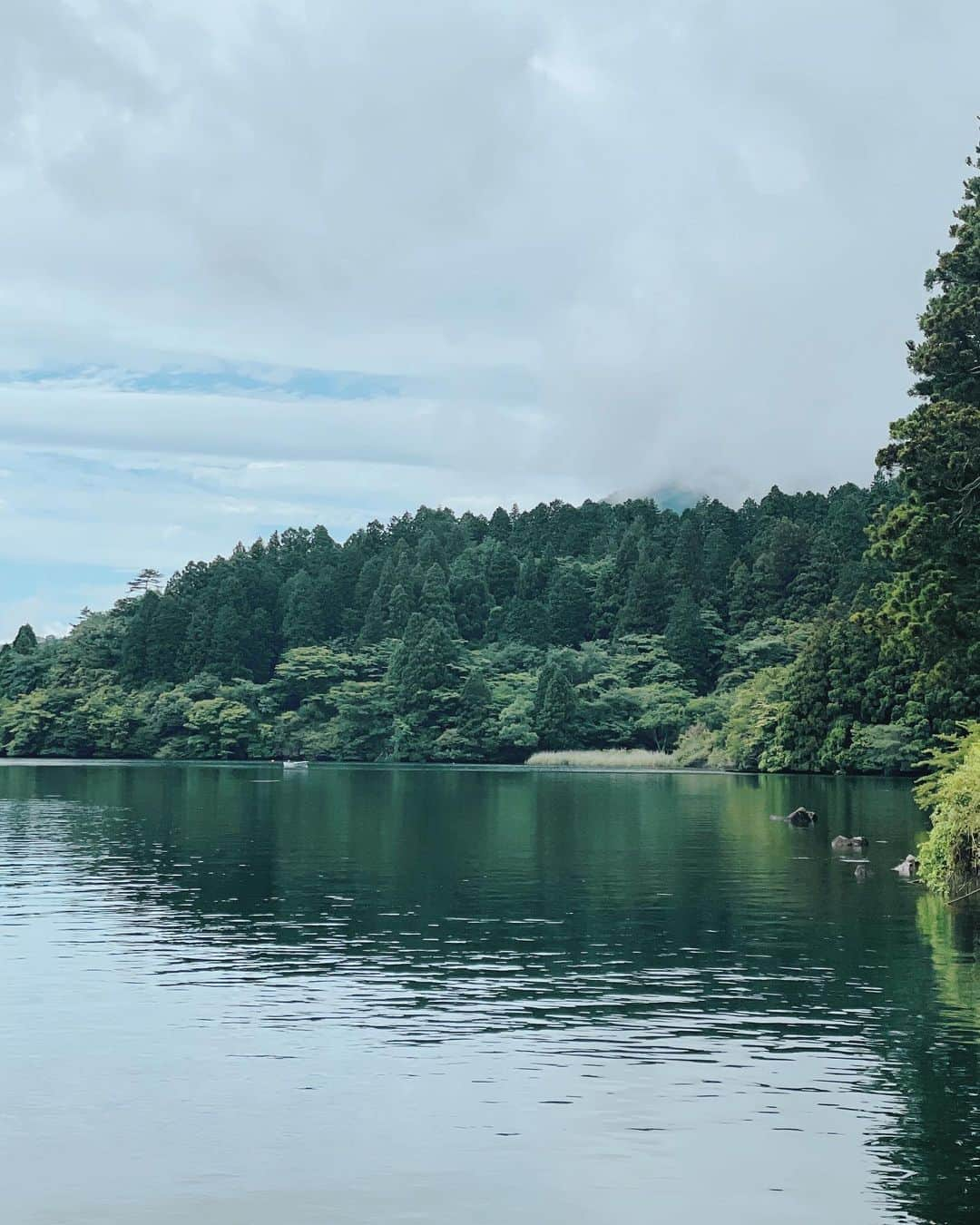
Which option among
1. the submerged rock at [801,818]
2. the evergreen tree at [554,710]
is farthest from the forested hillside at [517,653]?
the submerged rock at [801,818]

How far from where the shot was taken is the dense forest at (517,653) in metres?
106

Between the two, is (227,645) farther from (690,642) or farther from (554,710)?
(690,642)

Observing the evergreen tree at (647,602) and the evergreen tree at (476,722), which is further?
the evergreen tree at (647,602)

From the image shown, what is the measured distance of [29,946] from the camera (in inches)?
1078

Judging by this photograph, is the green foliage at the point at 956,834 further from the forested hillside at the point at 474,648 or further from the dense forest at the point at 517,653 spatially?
the forested hillside at the point at 474,648

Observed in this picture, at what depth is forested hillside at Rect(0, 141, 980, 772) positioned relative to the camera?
10638 centimetres

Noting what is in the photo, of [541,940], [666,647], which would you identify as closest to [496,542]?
[666,647]

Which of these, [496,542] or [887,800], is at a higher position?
[496,542]

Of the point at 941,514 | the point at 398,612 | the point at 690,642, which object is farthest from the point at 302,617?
the point at 941,514

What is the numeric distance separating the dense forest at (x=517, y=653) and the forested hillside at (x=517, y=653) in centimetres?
23

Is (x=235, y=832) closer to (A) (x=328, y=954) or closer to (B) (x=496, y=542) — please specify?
(A) (x=328, y=954)

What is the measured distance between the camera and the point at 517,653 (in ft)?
496

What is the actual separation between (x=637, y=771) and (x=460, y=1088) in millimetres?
97060

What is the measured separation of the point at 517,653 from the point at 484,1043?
132 meters
